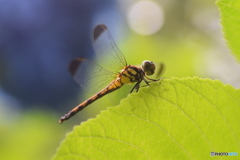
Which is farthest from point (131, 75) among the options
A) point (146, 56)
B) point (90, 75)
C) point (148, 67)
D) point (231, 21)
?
point (146, 56)

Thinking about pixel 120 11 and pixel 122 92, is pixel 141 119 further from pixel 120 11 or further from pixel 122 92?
pixel 120 11

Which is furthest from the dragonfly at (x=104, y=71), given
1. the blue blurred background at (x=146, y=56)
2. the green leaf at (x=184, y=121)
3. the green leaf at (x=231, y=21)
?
the green leaf at (x=184, y=121)

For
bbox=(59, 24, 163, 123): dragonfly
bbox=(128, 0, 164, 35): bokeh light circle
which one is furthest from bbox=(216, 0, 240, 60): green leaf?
bbox=(128, 0, 164, 35): bokeh light circle

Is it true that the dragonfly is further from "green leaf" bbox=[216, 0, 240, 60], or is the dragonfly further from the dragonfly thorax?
"green leaf" bbox=[216, 0, 240, 60]

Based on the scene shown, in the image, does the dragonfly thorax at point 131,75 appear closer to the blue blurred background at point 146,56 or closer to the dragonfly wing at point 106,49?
the dragonfly wing at point 106,49

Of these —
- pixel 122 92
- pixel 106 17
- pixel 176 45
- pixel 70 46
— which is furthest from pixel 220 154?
pixel 70 46

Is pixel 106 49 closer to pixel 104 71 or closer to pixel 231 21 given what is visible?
pixel 104 71
